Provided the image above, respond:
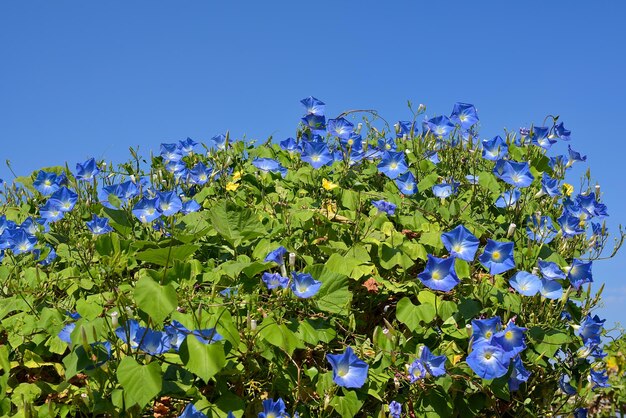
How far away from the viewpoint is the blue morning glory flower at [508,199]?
400 centimetres

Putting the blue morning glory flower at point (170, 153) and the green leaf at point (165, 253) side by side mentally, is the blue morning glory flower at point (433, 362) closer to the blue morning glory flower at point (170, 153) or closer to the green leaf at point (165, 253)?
the green leaf at point (165, 253)

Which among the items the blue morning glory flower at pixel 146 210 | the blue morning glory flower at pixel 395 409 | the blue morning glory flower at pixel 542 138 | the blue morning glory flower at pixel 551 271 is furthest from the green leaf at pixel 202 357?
the blue morning glory flower at pixel 542 138

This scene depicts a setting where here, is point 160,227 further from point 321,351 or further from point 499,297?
point 499,297

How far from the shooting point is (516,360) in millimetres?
3129

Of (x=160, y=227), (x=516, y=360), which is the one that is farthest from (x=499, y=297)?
(x=160, y=227)

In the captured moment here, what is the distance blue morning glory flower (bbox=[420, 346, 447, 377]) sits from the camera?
3004 mm

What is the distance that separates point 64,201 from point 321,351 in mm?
1540

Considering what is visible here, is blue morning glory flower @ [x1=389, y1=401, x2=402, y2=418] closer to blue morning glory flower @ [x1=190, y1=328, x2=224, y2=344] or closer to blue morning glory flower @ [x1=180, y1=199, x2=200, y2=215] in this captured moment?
blue morning glory flower @ [x1=190, y1=328, x2=224, y2=344]

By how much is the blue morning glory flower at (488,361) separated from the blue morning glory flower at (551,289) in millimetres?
431

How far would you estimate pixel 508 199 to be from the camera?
405 centimetres

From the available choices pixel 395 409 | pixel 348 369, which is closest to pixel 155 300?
pixel 348 369

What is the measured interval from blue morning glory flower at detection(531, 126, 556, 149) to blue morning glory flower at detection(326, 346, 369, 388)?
7.88 feet

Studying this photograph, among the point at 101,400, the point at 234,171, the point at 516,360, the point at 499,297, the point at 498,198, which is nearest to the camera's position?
the point at 101,400

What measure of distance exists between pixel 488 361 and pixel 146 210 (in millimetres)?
1674
